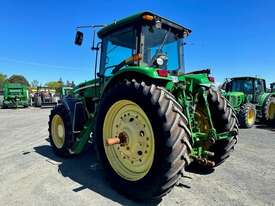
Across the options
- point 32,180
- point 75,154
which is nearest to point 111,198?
point 32,180

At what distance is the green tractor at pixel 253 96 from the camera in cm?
1267

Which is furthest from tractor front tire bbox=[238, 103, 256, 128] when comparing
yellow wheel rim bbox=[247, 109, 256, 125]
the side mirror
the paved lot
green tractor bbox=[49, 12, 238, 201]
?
the side mirror

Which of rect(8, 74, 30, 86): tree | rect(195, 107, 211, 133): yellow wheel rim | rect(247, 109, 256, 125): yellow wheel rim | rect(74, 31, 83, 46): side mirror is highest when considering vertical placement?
rect(8, 74, 30, 86): tree

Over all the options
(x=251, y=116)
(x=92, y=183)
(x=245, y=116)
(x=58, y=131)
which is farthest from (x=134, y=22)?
(x=251, y=116)

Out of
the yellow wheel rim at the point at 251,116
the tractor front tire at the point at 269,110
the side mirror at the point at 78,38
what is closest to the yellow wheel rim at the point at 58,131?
the side mirror at the point at 78,38

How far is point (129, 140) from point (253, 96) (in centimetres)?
1184

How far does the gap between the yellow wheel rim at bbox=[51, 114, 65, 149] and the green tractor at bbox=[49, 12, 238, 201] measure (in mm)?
223

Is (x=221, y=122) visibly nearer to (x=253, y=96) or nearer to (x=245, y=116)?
(x=245, y=116)

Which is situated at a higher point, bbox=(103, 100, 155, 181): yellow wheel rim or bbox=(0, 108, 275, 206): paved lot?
bbox=(103, 100, 155, 181): yellow wheel rim

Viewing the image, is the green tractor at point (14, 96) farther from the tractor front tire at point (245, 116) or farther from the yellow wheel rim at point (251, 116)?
the yellow wheel rim at point (251, 116)

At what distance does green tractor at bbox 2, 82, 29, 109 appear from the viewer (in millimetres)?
24844

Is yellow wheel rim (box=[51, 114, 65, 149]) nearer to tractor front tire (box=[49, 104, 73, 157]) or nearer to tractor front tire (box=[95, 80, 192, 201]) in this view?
tractor front tire (box=[49, 104, 73, 157])

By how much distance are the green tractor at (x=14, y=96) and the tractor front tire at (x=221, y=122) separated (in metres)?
24.2

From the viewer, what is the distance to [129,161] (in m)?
3.83
